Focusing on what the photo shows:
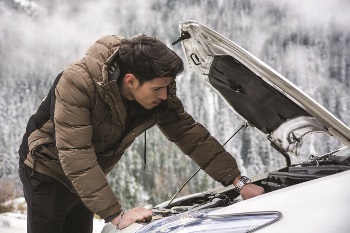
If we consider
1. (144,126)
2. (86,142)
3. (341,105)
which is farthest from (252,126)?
(341,105)

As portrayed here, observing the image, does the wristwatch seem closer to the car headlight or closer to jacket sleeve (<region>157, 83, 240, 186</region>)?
jacket sleeve (<region>157, 83, 240, 186</region>)

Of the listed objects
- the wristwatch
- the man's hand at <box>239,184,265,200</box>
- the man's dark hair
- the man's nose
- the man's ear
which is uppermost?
the man's dark hair

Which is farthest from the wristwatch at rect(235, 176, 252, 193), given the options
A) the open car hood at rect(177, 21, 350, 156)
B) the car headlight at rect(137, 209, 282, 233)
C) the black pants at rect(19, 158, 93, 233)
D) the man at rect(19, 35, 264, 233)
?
the black pants at rect(19, 158, 93, 233)

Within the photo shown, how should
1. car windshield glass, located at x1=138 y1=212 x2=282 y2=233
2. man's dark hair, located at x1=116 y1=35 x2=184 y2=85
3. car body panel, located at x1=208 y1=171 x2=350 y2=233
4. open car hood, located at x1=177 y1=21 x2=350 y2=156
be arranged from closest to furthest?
car body panel, located at x1=208 y1=171 x2=350 y2=233, car windshield glass, located at x1=138 y1=212 x2=282 y2=233, open car hood, located at x1=177 y1=21 x2=350 y2=156, man's dark hair, located at x1=116 y1=35 x2=184 y2=85

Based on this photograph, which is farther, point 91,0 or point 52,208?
point 91,0

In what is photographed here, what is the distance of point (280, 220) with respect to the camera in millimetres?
1407

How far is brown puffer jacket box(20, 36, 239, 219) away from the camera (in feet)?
6.89

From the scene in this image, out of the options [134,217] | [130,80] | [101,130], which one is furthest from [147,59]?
[134,217]

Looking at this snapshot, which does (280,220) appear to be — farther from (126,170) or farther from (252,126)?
(126,170)

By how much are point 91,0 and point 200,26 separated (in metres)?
47.4

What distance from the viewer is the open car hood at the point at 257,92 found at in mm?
1721

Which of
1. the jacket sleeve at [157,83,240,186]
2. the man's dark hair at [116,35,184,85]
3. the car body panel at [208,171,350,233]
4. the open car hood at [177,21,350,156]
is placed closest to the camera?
the car body panel at [208,171,350,233]

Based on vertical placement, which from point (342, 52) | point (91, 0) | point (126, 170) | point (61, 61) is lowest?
point (126, 170)

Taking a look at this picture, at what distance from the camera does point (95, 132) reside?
7.64 feet
